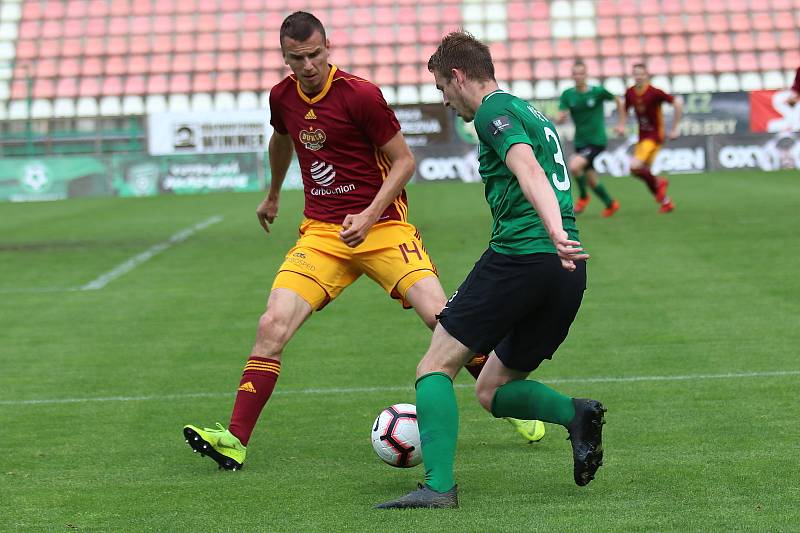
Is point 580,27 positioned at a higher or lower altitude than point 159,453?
higher

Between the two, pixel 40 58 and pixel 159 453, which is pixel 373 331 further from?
pixel 40 58

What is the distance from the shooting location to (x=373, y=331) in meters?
9.88

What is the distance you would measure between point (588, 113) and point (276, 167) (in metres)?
13.3

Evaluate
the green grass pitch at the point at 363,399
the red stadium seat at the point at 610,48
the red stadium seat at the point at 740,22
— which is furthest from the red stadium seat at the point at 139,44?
the green grass pitch at the point at 363,399

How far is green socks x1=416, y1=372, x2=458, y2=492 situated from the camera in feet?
15.9

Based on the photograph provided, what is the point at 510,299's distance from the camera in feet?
15.8

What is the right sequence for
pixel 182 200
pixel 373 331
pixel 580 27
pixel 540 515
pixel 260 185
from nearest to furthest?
pixel 540 515 → pixel 373 331 → pixel 182 200 → pixel 260 185 → pixel 580 27

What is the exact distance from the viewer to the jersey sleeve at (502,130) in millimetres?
4680

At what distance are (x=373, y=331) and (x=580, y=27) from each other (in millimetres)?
31290

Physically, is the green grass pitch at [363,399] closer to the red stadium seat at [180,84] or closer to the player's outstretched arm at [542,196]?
the player's outstretched arm at [542,196]

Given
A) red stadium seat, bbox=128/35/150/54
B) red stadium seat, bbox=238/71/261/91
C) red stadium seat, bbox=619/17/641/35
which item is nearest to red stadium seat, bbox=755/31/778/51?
red stadium seat, bbox=619/17/641/35

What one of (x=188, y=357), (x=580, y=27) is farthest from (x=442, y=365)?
(x=580, y=27)

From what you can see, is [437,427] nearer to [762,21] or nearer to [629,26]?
[629,26]

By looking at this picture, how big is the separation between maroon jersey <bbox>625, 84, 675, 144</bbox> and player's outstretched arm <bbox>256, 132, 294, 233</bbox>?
13.7 meters
